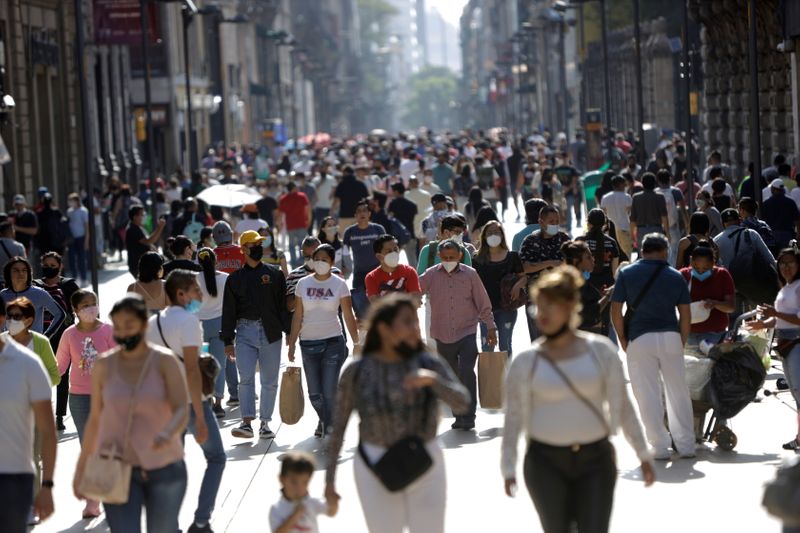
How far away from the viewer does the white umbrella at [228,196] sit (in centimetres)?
2648

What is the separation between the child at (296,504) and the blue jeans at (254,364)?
6626 mm

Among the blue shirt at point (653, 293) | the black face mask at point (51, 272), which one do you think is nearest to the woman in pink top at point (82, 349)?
the black face mask at point (51, 272)

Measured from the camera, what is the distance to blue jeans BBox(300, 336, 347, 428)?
13820 millimetres

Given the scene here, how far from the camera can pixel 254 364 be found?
1461cm

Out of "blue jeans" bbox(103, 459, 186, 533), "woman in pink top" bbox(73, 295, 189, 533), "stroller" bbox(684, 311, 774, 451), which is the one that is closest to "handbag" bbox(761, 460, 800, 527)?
"woman in pink top" bbox(73, 295, 189, 533)

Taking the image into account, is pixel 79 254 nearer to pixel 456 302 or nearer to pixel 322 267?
pixel 456 302

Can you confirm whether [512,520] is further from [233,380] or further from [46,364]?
[233,380]

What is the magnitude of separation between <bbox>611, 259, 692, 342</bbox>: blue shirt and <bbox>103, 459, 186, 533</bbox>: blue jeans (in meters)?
4.24

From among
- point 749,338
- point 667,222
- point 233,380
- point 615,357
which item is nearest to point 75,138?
point 667,222

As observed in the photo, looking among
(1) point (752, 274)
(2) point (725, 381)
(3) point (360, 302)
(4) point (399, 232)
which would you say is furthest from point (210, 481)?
(4) point (399, 232)

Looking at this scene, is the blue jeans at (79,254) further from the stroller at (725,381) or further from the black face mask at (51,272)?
the stroller at (725,381)

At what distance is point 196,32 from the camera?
249ft

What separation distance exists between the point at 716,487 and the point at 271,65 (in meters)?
107

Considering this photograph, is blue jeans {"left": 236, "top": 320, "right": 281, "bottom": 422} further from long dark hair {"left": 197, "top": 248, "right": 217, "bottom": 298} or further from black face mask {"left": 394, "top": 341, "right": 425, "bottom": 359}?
black face mask {"left": 394, "top": 341, "right": 425, "bottom": 359}
